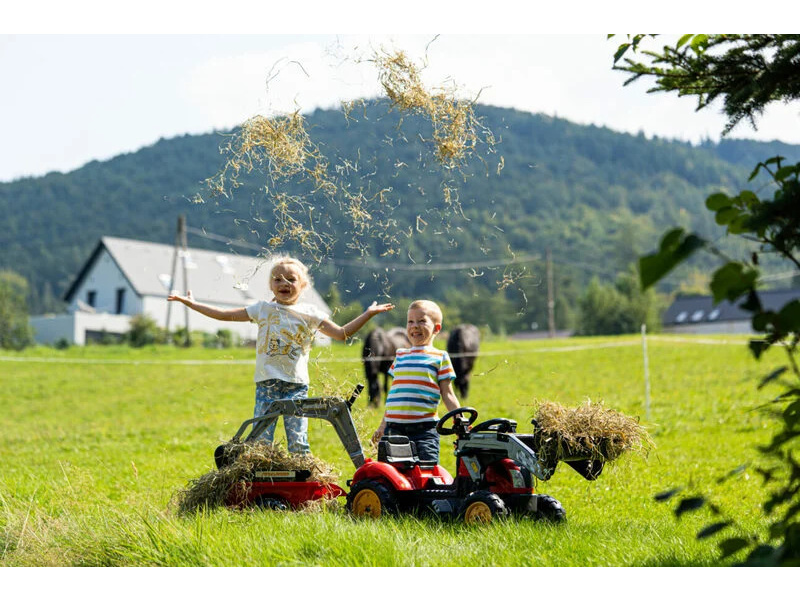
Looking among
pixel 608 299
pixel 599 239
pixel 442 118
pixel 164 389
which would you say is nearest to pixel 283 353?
pixel 442 118

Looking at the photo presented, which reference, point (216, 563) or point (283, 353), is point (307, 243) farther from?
point (216, 563)

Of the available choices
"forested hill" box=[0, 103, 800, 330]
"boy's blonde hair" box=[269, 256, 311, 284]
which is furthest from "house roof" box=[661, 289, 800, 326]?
"boy's blonde hair" box=[269, 256, 311, 284]

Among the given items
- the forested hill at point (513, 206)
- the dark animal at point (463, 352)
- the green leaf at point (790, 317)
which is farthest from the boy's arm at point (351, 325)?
the forested hill at point (513, 206)

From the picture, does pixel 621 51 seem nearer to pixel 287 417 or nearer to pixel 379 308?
pixel 379 308

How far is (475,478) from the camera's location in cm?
490

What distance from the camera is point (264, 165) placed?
18.8 feet

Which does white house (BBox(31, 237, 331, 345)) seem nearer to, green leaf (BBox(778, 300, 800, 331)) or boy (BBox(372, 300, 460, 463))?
boy (BBox(372, 300, 460, 463))

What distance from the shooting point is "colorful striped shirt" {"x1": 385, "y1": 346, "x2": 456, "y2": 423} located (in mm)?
5551

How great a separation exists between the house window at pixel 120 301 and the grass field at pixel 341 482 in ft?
123

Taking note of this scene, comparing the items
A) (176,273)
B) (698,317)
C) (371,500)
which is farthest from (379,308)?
(698,317)

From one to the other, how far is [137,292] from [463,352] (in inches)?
1618

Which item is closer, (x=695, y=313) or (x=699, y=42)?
(x=699, y=42)

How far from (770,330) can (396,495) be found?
290 centimetres

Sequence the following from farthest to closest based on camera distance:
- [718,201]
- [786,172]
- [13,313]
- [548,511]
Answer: [13,313] → [548,511] → [786,172] → [718,201]
